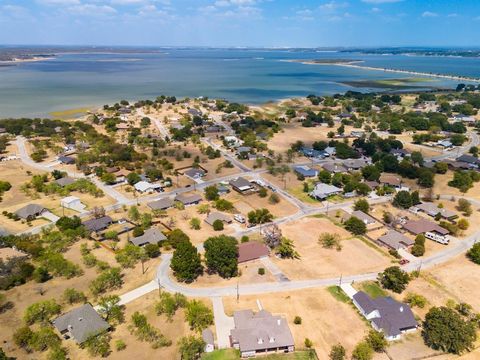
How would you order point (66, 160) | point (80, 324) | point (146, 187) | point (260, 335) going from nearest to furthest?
point (260, 335)
point (80, 324)
point (146, 187)
point (66, 160)

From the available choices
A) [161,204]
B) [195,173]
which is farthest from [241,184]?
[161,204]

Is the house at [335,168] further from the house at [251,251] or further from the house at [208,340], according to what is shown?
the house at [208,340]

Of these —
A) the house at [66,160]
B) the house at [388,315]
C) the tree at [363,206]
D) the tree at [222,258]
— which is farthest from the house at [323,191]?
the house at [66,160]

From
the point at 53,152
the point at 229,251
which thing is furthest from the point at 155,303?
the point at 53,152

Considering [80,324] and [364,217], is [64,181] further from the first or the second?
[364,217]

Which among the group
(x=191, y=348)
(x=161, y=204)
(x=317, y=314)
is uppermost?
(x=191, y=348)

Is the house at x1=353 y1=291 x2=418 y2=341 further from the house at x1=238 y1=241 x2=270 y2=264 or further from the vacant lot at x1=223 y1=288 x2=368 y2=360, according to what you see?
the house at x1=238 y1=241 x2=270 y2=264

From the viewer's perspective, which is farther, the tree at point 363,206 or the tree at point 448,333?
the tree at point 363,206
